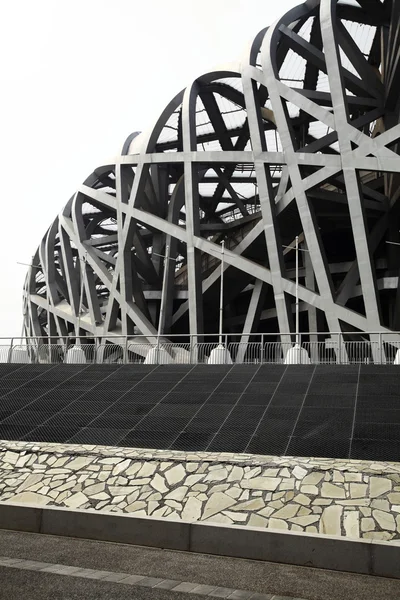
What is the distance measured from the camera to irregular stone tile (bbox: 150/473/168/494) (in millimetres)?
10008

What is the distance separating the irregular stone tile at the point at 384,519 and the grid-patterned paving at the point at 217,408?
2.23 metres

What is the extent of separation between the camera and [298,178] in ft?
89.1

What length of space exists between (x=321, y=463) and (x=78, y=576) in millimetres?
5284

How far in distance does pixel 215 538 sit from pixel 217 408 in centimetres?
640

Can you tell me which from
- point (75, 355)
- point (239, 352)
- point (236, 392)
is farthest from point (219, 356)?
point (75, 355)

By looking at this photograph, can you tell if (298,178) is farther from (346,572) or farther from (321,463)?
(346,572)

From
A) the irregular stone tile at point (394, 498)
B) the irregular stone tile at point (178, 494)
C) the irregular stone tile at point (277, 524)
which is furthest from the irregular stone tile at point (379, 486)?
the irregular stone tile at point (178, 494)

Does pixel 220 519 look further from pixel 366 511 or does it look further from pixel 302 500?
pixel 366 511

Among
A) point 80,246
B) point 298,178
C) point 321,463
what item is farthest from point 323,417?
point 80,246

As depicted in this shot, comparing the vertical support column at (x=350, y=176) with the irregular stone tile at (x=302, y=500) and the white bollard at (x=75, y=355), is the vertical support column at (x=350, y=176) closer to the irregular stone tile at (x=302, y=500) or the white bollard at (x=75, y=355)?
the white bollard at (x=75, y=355)

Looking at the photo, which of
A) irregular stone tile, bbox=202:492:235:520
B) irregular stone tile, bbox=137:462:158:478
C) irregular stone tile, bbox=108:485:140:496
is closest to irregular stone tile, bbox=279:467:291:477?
irregular stone tile, bbox=202:492:235:520

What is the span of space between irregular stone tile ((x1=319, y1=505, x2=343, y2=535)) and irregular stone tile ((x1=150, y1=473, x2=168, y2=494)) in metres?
2.71

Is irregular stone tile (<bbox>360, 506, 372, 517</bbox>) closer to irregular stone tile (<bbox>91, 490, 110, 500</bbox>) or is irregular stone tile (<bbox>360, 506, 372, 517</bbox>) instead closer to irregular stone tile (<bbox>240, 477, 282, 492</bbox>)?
irregular stone tile (<bbox>240, 477, 282, 492</bbox>)

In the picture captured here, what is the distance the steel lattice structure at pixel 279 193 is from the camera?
26.1m
